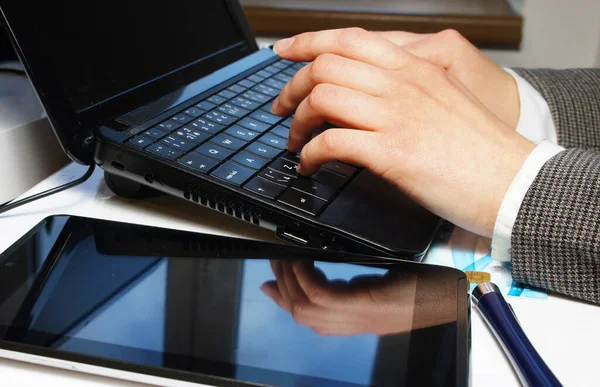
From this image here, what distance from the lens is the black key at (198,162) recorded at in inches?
16.1

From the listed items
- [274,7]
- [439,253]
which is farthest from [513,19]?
[439,253]

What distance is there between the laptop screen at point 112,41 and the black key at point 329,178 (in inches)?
6.7

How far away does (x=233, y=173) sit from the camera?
16.1 inches

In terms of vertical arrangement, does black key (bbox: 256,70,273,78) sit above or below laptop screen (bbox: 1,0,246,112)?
below

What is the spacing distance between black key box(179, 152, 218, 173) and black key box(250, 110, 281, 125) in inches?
4.0

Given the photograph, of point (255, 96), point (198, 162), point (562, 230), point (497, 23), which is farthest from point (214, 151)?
point (497, 23)

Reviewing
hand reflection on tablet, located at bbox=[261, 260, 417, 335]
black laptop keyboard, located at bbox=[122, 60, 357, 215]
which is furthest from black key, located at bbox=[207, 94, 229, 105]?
hand reflection on tablet, located at bbox=[261, 260, 417, 335]

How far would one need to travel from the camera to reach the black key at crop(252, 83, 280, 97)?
567 millimetres

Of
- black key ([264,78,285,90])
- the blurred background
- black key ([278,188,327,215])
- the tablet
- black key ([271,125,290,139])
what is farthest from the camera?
the blurred background

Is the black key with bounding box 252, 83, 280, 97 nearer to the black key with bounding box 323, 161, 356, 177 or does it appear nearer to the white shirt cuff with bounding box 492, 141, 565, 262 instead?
the black key with bounding box 323, 161, 356, 177

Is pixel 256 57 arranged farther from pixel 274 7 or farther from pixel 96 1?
pixel 274 7

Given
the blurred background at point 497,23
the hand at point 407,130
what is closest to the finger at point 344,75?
the hand at point 407,130

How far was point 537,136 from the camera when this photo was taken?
21.8 inches

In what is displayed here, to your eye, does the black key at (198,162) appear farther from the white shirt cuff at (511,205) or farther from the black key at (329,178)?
the white shirt cuff at (511,205)
